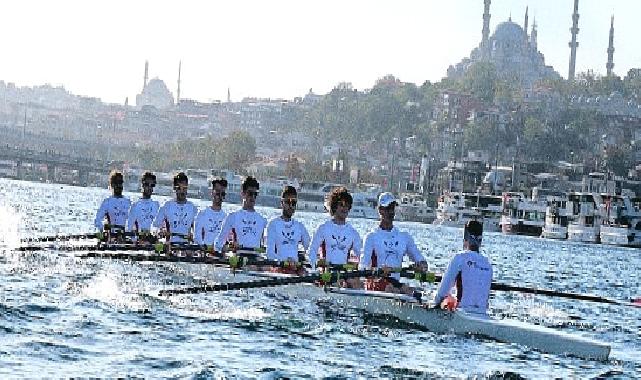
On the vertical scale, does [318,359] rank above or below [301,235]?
below

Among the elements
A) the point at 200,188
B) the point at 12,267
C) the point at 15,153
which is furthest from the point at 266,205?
the point at 12,267

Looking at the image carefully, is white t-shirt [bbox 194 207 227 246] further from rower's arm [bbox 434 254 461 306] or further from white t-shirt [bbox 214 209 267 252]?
rower's arm [bbox 434 254 461 306]

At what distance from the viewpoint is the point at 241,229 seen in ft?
80.4

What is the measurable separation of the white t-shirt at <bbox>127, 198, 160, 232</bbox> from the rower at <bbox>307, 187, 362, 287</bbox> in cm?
672

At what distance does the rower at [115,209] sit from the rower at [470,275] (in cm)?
1103

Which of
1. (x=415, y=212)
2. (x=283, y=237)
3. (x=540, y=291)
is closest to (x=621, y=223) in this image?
(x=415, y=212)

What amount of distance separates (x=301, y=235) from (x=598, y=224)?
11236cm

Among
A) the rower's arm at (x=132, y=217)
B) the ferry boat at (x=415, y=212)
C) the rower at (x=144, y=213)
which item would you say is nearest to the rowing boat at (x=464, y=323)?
the rower at (x=144, y=213)

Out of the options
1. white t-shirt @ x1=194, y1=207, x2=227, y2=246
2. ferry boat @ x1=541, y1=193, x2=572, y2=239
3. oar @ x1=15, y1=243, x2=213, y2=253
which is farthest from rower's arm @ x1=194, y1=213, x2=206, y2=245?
ferry boat @ x1=541, y1=193, x2=572, y2=239

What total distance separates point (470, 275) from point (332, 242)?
404cm

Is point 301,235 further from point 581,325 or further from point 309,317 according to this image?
point 581,325

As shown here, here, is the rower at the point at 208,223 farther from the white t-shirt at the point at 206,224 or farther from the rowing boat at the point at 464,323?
the rowing boat at the point at 464,323

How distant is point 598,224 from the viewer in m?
132

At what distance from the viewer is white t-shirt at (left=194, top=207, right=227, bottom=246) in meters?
26.3
